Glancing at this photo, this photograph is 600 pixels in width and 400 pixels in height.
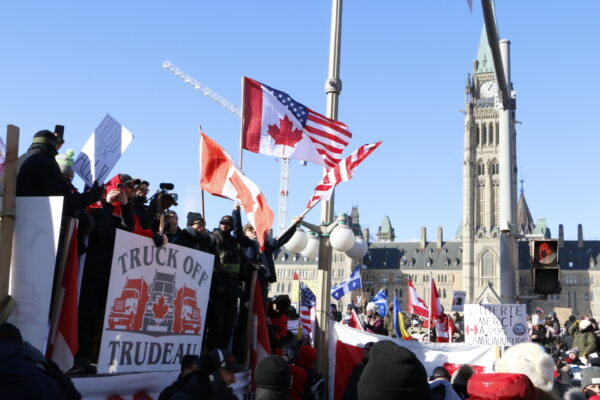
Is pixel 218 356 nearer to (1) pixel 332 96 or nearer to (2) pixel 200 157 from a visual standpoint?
(2) pixel 200 157

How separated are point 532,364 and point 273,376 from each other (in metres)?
1.92

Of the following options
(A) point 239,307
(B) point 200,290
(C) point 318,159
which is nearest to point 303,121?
(C) point 318,159

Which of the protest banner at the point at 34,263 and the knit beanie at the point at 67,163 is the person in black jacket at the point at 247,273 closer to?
the knit beanie at the point at 67,163

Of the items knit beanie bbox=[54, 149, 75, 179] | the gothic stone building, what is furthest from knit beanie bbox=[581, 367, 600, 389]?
the gothic stone building

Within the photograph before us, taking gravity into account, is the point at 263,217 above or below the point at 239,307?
above

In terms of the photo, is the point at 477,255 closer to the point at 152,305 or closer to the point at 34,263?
the point at 152,305

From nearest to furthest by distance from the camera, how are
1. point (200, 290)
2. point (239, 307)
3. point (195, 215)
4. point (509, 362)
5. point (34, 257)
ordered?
point (509, 362)
point (34, 257)
point (200, 290)
point (195, 215)
point (239, 307)

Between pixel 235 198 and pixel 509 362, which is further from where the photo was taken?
pixel 235 198

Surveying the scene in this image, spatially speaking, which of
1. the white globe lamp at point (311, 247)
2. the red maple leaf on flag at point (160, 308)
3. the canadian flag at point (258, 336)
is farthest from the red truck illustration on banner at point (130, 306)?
the white globe lamp at point (311, 247)

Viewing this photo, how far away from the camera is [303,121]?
10.3 meters

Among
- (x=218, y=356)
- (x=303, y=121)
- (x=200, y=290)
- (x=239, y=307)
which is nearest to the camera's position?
(x=218, y=356)

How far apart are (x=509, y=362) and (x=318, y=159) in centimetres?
656

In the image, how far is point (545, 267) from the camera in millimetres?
11203

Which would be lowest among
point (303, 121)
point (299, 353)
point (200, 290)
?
point (299, 353)
